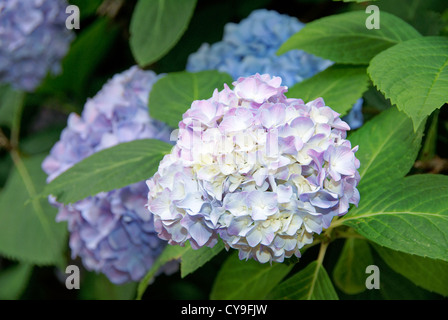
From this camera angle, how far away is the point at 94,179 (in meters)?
0.93

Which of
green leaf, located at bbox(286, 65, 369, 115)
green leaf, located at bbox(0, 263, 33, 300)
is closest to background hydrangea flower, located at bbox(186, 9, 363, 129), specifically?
green leaf, located at bbox(286, 65, 369, 115)

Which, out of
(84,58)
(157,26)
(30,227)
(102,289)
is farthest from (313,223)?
(84,58)

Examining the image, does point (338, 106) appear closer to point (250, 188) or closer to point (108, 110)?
point (250, 188)

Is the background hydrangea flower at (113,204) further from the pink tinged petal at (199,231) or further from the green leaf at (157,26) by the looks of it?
the pink tinged petal at (199,231)

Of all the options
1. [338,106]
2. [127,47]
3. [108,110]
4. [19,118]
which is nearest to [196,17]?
[127,47]

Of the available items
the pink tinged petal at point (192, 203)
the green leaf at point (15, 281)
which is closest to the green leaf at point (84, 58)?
the green leaf at point (15, 281)

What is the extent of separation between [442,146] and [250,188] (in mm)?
630

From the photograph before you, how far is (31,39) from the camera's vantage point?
150 cm

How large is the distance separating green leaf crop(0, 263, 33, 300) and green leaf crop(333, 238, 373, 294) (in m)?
0.97

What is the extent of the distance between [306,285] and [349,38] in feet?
1.40

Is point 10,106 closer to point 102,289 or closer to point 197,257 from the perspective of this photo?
point 102,289

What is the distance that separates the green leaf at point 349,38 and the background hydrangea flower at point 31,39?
28.9 inches

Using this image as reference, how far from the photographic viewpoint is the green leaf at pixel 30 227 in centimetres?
148
